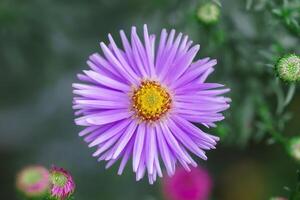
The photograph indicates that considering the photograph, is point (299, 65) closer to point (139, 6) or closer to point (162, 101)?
point (162, 101)

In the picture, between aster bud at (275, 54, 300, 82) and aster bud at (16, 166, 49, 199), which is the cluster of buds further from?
aster bud at (275, 54, 300, 82)

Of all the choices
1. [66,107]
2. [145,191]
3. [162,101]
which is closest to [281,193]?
[145,191]

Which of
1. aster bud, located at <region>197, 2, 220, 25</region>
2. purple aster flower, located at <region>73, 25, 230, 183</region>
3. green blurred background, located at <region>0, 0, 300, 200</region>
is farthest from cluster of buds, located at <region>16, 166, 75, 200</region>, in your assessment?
green blurred background, located at <region>0, 0, 300, 200</region>

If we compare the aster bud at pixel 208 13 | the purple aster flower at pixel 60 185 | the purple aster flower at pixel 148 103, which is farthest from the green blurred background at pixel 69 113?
the purple aster flower at pixel 60 185

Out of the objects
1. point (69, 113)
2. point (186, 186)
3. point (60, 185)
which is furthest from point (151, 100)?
point (69, 113)

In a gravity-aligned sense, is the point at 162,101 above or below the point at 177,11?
below

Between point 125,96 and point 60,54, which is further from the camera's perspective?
point 60,54
